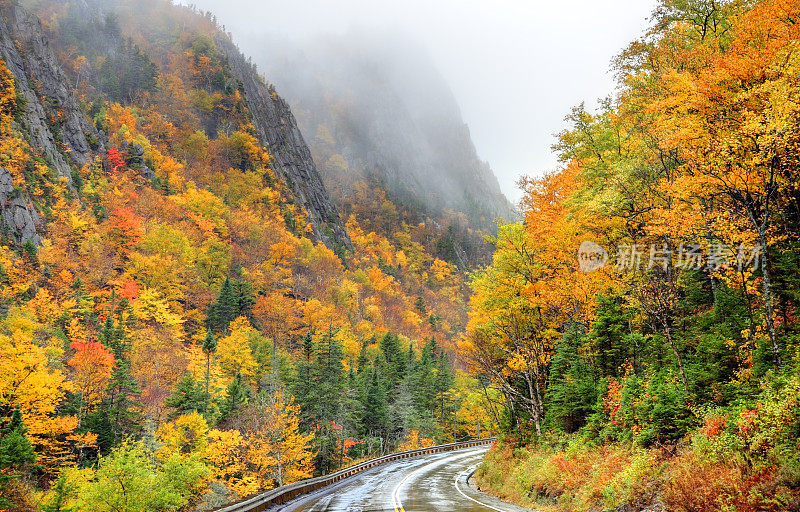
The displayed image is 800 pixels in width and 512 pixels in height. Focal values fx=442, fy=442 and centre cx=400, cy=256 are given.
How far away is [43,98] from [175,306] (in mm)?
44037

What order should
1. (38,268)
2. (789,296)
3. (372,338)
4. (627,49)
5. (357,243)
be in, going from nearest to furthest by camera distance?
(789,296) → (627,49) → (38,268) → (372,338) → (357,243)

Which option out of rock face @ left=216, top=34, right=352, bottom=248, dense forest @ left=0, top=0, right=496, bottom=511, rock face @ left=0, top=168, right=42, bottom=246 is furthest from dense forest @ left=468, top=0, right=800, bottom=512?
rock face @ left=216, top=34, right=352, bottom=248

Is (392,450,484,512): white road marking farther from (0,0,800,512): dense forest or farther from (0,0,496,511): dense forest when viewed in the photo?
(0,0,496,511): dense forest

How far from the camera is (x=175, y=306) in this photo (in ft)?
167

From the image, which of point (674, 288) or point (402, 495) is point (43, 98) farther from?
point (674, 288)

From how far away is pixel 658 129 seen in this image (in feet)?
43.9

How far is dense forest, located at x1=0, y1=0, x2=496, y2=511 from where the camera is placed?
2742 cm

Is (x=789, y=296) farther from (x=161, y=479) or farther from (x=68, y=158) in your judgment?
(x=68, y=158)

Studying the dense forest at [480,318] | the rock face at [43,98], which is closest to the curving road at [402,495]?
the dense forest at [480,318]

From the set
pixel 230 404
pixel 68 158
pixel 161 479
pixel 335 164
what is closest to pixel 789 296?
pixel 161 479

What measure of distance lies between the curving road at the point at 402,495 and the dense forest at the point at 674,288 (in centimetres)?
203

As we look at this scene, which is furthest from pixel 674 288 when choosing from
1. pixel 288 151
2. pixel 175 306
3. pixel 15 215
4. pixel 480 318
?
pixel 288 151

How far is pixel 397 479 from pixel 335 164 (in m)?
176

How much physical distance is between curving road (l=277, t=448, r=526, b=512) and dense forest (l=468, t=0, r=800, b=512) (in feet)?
6.67
